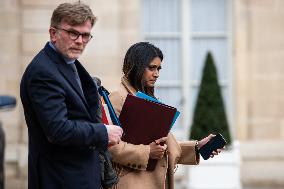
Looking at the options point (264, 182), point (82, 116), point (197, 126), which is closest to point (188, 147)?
point (82, 116)

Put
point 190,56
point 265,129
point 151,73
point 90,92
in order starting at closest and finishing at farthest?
1. point 90,92
2. point 151,73
3. point 265,129
4. point 190,56

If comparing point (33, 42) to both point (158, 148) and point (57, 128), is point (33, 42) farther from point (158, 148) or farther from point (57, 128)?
point (57, 128)

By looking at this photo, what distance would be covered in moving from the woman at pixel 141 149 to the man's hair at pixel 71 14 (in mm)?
900

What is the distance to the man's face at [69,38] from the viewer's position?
161 inches

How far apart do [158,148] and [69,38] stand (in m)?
0.98

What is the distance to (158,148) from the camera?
4.81 metres

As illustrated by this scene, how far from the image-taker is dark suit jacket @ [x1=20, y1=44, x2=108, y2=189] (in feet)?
13.0

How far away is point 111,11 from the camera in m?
12.4

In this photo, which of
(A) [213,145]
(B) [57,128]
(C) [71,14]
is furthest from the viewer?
(A) [213,145]

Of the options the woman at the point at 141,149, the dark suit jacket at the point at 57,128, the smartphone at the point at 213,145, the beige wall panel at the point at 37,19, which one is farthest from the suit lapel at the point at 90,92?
the beige wall panel at the point at 37,19

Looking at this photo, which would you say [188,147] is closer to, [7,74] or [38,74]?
[38,74]

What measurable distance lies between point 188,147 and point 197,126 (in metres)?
5.97

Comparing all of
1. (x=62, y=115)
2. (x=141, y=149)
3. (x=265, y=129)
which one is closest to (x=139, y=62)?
(x=141, y=149)

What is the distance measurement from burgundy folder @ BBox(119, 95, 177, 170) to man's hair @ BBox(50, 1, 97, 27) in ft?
2.39
